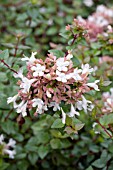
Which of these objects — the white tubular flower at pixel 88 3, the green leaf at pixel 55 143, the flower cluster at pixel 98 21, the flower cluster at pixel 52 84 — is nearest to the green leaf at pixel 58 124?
the flower cluster at pixel 52 84

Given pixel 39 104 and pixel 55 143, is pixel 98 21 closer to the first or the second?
pixel 55 143

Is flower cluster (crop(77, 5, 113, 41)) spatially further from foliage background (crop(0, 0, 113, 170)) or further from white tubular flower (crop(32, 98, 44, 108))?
white tubular flower (crop(32, 98, 44, 108))

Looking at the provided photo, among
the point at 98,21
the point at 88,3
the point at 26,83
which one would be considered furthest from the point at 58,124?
the point at 88,3

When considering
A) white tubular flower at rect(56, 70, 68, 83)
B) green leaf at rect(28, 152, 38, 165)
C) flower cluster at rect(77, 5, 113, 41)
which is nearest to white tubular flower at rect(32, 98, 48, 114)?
white tubular flower at rect(56, 70, 68, 83)

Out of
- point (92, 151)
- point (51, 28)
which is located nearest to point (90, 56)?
point (92, 151)

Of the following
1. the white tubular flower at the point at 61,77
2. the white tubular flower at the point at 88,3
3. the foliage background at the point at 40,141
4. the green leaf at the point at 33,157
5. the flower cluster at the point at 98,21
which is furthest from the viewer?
the white tubular flower at the point at 88,3

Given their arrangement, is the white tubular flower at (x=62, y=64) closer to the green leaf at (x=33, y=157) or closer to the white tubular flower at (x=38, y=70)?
the white tubular flower at (x=38, y=70)

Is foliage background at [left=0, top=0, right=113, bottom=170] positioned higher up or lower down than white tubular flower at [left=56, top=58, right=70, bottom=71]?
lower down

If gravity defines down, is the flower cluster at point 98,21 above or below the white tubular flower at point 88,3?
below
